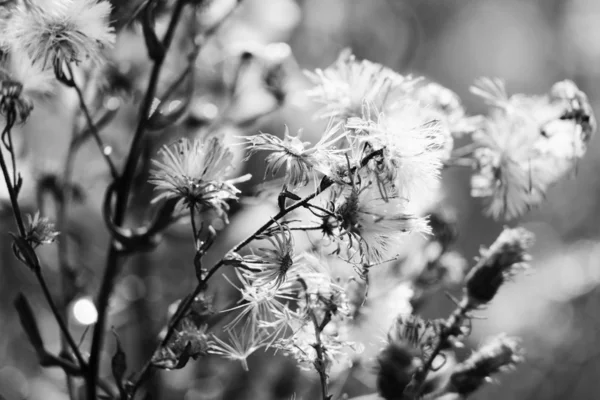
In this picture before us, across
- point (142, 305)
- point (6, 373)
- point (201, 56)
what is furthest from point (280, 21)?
point (6, 373)

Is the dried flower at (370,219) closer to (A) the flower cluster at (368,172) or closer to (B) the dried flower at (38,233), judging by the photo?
(A) the flower cluster at (368,172)

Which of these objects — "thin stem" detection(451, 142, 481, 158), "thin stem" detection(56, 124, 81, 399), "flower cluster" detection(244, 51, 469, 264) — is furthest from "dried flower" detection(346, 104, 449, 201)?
"thin stem" detection(56, 124, 81, 399)

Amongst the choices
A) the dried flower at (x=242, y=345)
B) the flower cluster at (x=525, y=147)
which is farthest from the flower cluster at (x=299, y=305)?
the flower cluster at (x=525, y=147)

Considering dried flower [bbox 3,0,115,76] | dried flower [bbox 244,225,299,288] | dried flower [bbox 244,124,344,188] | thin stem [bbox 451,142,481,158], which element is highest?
thin stem [bbox 451,142,481,158]

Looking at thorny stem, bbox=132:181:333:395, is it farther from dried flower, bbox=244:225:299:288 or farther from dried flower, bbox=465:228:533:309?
dried flower, bbox=465:228:533:309

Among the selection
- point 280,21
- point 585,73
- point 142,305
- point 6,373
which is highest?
point 585,73

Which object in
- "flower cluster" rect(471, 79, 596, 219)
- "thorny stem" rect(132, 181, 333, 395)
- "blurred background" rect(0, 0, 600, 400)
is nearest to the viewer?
"thorny stem" rect(132, 181, 333, 395)

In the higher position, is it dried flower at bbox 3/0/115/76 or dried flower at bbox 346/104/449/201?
dried flower at bbox 346/104/449/201

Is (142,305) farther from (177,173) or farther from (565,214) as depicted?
(565,214)
